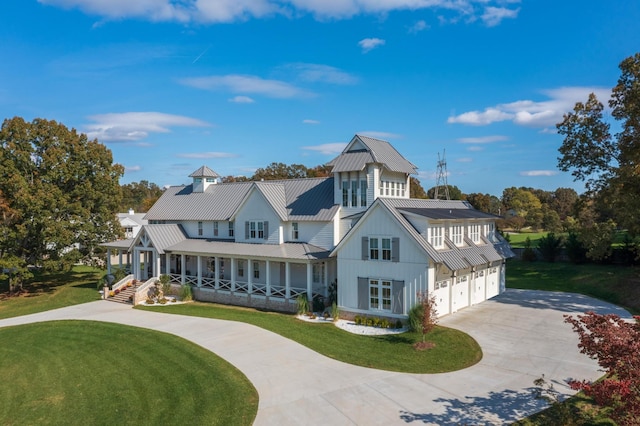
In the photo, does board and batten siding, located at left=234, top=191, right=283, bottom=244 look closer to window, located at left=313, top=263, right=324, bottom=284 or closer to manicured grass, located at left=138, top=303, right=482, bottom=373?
window, located at left=313, top=263, right=324, bottom=284

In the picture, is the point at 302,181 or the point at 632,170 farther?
the point at 302,181

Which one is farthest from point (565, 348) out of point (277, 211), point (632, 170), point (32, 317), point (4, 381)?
point (32, 317)

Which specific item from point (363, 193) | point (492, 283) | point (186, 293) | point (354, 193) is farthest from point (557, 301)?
point (186, 293)

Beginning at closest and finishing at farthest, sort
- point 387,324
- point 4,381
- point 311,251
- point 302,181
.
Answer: point 4,381
point 387,324
point 311,251
point 302,181

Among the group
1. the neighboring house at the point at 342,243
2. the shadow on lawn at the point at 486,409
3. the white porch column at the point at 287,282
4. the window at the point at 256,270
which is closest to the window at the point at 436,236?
the neighboring house at the point at 342,243

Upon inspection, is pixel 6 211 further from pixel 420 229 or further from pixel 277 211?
pixel 420 229

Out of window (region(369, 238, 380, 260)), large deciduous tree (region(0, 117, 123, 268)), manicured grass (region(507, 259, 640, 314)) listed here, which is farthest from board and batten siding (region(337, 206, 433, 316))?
large deciduous tree (region(0, 117, 123, 268))

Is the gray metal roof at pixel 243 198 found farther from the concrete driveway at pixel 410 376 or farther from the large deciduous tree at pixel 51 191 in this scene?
the concrete driveway at pixel 410 376
